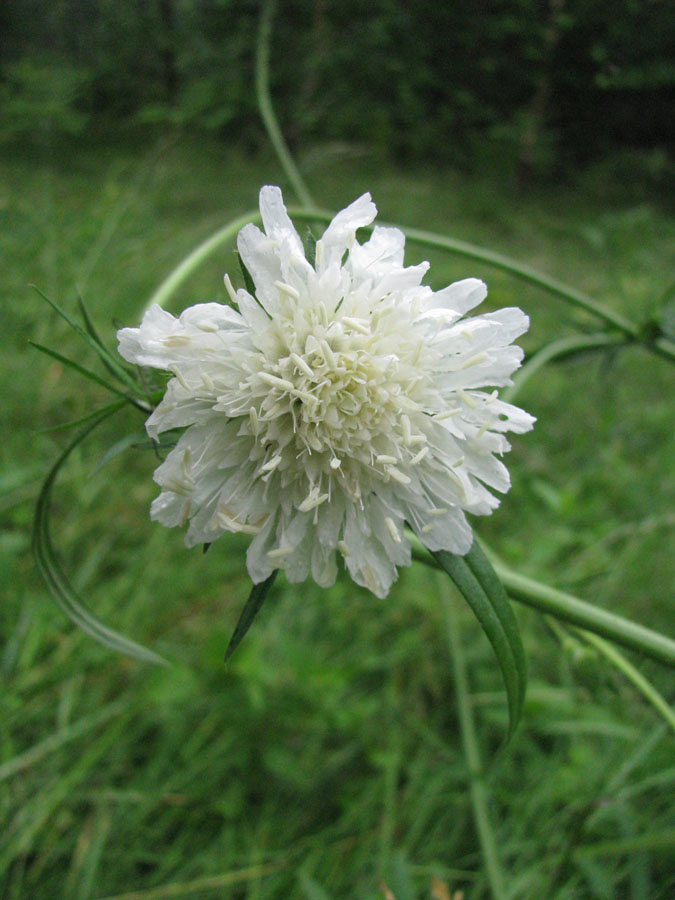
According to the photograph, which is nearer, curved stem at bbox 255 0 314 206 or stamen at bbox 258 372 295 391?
stamen at bbox 258 372 295 391

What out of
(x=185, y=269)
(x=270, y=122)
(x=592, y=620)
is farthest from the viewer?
(x=270, y=122)

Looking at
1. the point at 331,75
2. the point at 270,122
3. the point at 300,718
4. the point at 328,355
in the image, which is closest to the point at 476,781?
the point at 300,718

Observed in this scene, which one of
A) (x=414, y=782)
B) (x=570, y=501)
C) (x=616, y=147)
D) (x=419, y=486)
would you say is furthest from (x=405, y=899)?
(x=616, y=147)

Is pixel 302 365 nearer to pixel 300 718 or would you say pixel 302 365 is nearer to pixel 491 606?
pixel 491 606

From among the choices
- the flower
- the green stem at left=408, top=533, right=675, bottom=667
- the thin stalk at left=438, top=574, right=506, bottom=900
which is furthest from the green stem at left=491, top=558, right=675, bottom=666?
the thin stalk at left=438, top=574, right=506, bottom=900

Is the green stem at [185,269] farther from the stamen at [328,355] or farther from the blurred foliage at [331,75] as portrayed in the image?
the blurred foliage at [331,75]

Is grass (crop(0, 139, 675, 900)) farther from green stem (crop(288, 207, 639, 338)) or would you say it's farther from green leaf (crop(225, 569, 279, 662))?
green leaf (crop(225, 569, 279, 662))
